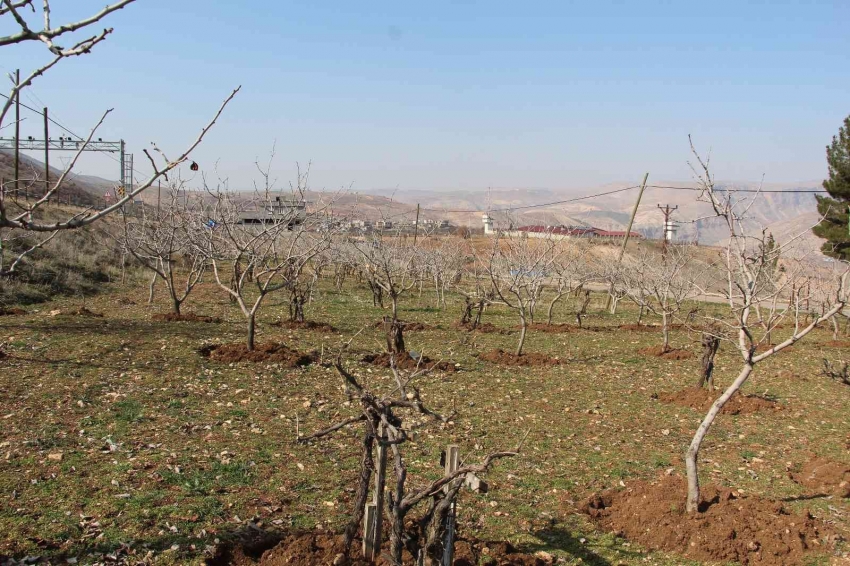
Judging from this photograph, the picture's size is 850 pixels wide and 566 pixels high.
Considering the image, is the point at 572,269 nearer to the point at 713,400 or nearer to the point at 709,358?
the point at 709,358

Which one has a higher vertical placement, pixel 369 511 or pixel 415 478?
pixel 369 511

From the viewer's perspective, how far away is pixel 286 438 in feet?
22.4

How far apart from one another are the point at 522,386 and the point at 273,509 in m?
5.96

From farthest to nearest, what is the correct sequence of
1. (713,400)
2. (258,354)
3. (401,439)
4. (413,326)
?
1. (413,326)
2. (258,354)
3. (713,400)
4. (401,439)

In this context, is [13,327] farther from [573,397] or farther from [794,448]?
[794,448]

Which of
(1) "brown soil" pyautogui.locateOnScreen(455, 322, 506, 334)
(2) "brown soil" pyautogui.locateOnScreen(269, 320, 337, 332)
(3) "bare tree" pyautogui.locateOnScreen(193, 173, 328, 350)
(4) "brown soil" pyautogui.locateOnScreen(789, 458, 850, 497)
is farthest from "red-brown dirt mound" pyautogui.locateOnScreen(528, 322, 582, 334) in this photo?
(4) "brown soil" pyautogui.locateOnScreen(789, 458, 850, 497)

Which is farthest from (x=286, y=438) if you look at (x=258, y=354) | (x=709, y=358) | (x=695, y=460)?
(x=709, y=358)

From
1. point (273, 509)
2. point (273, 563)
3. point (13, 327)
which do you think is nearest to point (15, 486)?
point (273, 509)

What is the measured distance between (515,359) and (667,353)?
4.15m

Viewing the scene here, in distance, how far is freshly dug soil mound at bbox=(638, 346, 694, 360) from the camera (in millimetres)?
13609

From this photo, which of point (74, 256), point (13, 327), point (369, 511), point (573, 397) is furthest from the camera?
point (74, 256)

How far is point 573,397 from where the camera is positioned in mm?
9695

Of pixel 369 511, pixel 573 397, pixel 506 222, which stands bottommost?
pixel 573 397

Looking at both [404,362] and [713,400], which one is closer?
[713,400]
